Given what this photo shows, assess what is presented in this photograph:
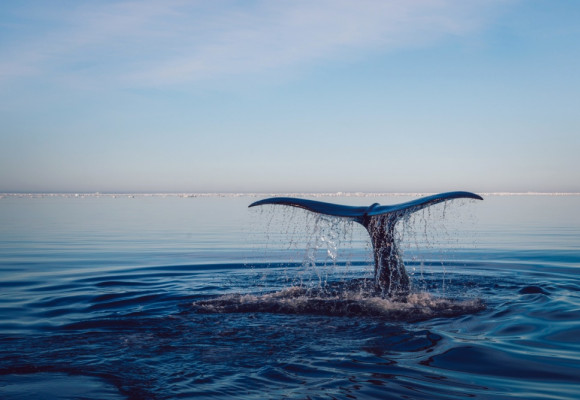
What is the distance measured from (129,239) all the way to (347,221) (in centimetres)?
1334

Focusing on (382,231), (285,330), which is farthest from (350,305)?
(285,330)

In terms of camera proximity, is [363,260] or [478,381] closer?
[478,381]

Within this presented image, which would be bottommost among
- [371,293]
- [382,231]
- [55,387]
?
[55,387]

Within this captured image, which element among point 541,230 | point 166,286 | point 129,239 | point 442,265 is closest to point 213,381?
point 166,286

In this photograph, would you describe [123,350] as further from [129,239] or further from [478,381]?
[129,239]

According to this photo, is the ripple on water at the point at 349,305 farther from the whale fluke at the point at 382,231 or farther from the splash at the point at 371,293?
the whale fluke at the point at 382,231

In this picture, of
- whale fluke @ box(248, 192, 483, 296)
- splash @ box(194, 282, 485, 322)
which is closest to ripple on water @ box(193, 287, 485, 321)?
splash @ box(194, 282, 485, 322)

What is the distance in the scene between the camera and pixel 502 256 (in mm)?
15336

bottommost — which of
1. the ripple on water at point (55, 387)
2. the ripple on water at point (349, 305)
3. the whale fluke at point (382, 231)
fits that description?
the ripple on water at point (55, 387)

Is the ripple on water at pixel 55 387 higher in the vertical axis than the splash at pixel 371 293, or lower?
lower

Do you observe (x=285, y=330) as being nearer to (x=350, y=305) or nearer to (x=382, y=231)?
(x=350, y=305)

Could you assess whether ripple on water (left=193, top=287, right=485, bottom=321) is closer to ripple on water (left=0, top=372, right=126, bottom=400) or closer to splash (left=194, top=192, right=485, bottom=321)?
splash (left=194, top=192, right=485, bottom=321)

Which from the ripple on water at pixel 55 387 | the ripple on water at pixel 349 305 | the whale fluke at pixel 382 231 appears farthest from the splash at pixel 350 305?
the ripple on water at pixel 55 387

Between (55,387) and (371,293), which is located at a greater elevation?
(371,293)
